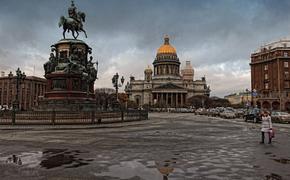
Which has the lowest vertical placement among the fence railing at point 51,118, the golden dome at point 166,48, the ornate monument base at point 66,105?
the fence railing at point 51,118

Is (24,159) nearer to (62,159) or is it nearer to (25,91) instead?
(62,159)

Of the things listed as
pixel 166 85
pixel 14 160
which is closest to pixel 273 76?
pixel 166 85

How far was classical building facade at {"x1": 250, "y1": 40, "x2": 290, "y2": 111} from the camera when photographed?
332 feet

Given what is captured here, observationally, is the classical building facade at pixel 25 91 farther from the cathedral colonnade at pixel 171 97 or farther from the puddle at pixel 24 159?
the puddle at pixel 24 159

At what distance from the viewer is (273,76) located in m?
104

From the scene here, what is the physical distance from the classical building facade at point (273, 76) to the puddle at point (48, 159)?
313 feet

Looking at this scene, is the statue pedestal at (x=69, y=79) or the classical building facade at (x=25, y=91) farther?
the classical building facade at (x=25, y=91)

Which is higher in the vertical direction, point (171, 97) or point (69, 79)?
point (171, 97)

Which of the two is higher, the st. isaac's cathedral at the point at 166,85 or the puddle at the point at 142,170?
the st. isaac's cathedral at the point at 166,85

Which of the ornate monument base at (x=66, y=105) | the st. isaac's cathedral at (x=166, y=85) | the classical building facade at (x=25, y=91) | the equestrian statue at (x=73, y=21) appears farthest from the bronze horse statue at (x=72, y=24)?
the st. isaac's cathedral at (x=166, y=85)

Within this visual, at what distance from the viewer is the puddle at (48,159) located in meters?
9.73

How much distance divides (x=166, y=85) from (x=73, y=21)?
12444 cm

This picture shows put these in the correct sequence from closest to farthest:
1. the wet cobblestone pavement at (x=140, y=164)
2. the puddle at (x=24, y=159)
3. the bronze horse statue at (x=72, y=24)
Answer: the wet cobblestone pavement at (x=140, y=164) < the puddle at (x=24, y=159) < the bronze horse statue at (x=72, y=24)

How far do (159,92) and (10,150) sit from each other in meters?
153
